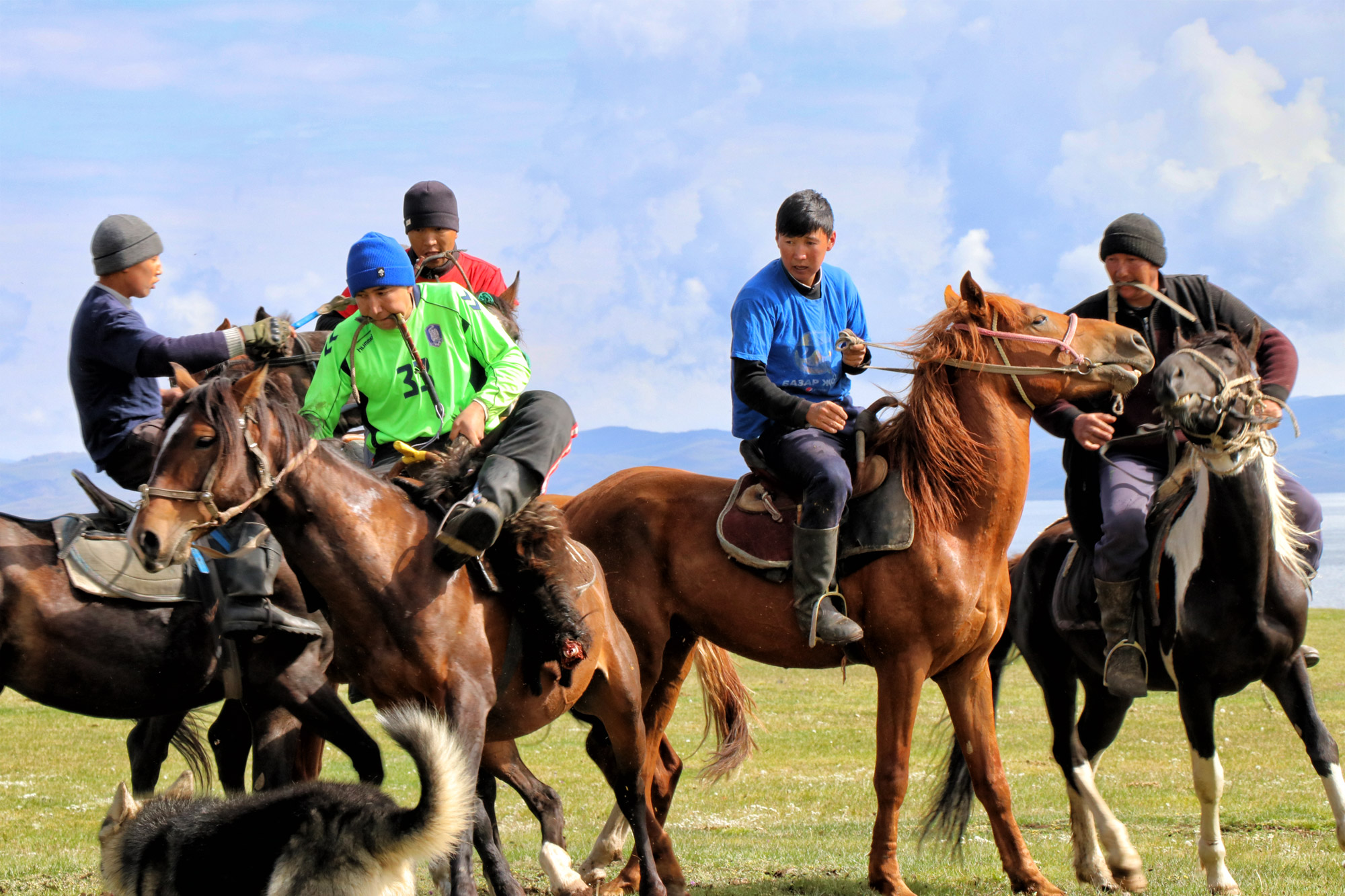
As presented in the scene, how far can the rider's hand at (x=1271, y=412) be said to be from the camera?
6.24 meters

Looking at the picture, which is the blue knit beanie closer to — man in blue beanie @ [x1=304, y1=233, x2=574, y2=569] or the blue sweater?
man in blue beanie @ [x1=304, y1=233, x2=574, y2=569]

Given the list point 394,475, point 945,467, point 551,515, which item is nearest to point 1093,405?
point 945,467

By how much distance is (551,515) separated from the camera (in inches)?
211

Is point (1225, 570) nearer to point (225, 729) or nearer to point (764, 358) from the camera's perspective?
point (764, 358)

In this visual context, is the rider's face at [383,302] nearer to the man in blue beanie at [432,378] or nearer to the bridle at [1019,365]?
the man in blue beanie at [432,378]

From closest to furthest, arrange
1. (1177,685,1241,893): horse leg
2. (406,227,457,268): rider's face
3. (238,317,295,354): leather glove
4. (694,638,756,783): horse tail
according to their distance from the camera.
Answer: (238,317,295,354): leather glove
(1177,685,1241,893): horse leg
(406,227,457,268): rider's face
(694,638,756,783): horse tail

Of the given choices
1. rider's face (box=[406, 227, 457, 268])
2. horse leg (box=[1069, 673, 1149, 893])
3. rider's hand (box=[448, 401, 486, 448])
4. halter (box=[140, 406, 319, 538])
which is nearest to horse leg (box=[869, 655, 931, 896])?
horse leg (box=[1069, 673, 1149, 893])

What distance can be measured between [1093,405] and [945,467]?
1.07 meters

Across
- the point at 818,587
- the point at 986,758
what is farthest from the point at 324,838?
the point at 986,758

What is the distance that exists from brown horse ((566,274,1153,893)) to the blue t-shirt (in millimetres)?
448

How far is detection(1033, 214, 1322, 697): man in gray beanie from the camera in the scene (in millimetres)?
6789

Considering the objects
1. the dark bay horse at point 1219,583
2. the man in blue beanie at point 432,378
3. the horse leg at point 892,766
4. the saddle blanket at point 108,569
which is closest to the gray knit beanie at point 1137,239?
the dark bay horse at point 1219,583

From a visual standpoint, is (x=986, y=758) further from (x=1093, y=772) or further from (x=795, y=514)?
(x=795, y=514)

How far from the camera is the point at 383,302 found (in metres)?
5.22
